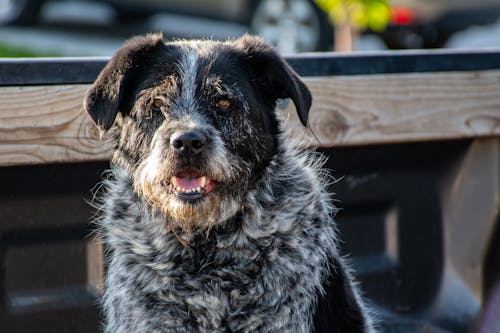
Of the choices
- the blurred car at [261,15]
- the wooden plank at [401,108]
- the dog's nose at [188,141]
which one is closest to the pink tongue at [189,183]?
the dog's nose at [188,141]

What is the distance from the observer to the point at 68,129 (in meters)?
3.47

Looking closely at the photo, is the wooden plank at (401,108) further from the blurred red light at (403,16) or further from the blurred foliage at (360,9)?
the blurred red light at (403,16)

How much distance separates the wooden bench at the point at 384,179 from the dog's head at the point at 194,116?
0.19 metres

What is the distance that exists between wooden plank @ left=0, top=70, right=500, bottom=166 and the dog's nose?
47 cm

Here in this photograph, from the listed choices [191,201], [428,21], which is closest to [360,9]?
[191,201]

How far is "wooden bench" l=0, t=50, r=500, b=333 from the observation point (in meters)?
3.43

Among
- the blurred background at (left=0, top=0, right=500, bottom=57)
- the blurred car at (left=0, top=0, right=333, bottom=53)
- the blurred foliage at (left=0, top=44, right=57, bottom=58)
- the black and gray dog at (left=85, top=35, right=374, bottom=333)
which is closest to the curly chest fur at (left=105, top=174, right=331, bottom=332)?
the black and gray dog at (left=85, top=35, right=374, bottom=333)

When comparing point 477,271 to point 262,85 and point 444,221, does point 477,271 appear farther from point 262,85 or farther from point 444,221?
point 262,85

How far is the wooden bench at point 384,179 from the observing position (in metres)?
3.43

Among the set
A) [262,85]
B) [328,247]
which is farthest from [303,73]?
[328,247]

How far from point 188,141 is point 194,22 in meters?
9.65

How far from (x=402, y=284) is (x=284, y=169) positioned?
2.61 feet

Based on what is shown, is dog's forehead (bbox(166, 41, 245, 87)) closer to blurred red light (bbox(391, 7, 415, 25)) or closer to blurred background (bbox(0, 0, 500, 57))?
blurred background (bbox(0, 0, 500, 57))

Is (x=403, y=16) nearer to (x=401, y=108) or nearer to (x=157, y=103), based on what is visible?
(x=401, y=108)
